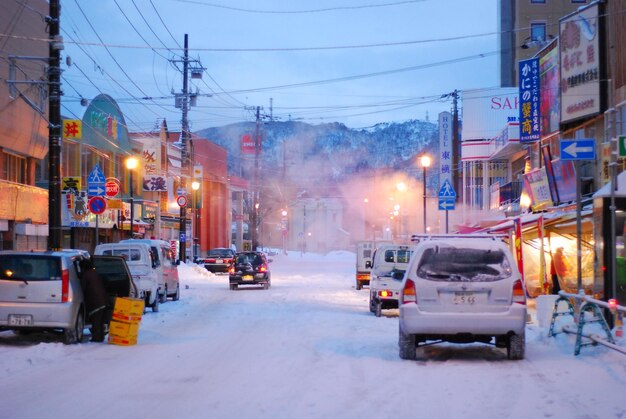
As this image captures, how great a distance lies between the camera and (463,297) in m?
11.2

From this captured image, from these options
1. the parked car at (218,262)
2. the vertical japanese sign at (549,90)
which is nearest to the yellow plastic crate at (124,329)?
the vertical japanese sign at (549,90)

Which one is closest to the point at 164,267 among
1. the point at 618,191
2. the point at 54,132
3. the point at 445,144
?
the point at 54,132

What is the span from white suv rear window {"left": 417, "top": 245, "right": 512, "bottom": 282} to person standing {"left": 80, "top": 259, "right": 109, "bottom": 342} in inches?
243

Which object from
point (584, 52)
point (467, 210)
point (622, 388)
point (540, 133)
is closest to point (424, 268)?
point (622, 388)

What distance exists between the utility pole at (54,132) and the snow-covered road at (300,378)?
18.3 ft

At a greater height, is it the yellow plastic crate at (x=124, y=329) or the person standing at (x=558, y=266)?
the person standing at (x=558, y=266)

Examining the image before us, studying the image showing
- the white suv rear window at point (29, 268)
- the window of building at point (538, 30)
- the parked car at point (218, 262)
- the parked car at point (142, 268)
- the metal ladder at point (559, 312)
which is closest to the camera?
the metal ladder at point (559, 312)

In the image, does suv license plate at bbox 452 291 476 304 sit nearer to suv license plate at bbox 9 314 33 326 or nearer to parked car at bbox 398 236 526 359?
parked car at bbox 398 236 526 359

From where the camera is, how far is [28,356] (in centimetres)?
1160

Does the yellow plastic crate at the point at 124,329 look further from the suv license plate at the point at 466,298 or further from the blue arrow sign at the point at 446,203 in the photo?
the blue arrow sign at the point at 446,203

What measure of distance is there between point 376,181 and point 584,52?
3891 inches

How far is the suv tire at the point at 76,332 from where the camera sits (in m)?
13.3

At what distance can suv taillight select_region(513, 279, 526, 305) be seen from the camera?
36.8 ft

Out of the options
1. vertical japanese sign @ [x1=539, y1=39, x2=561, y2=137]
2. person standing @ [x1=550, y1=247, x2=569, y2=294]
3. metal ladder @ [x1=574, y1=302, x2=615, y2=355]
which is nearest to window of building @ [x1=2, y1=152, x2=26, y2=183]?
person standing @ [x1=550, y1=247, x2=569, y2=294]
